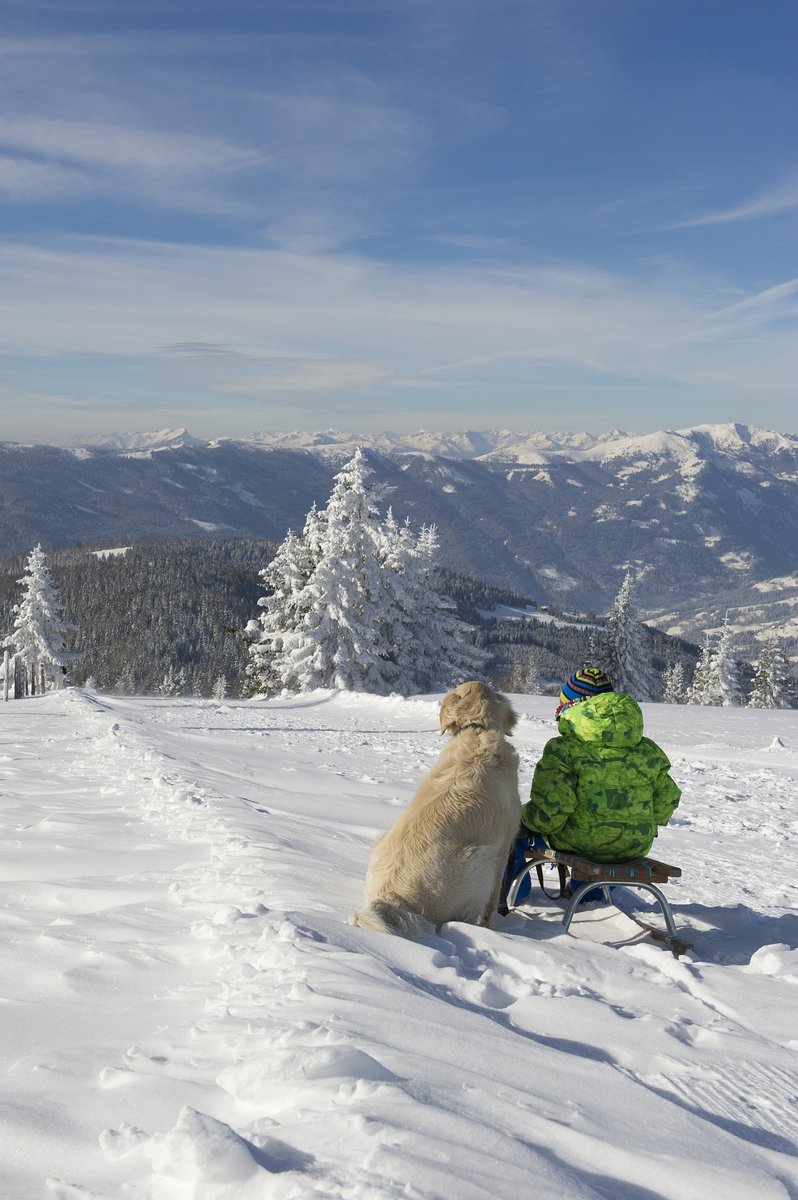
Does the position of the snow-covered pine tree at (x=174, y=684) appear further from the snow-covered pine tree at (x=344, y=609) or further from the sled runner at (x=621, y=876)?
the sled runner at (x=621, y=876)

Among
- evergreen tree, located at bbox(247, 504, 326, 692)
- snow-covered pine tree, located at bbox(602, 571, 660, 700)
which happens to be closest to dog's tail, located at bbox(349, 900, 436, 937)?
evergreen tree, located at bbox(247, 504, 326, 692)

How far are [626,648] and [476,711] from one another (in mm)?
40825

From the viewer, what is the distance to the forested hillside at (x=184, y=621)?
131 metres

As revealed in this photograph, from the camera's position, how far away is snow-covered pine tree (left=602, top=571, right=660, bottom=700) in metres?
43.4

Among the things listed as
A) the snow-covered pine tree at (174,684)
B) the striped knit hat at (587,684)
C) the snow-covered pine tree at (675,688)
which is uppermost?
the striped knit hat at (587,684)

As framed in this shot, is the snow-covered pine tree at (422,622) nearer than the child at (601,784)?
No

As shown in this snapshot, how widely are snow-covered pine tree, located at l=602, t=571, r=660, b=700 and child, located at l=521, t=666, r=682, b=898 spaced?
39.4m

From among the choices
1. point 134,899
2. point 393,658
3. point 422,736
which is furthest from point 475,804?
point 393,658

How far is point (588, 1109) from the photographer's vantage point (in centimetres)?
235

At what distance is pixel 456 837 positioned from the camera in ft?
14.2

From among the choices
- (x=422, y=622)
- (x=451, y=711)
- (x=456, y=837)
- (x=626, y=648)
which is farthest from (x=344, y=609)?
(x=456, y=837)

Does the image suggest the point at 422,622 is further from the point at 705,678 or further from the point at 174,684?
the point at 174,684

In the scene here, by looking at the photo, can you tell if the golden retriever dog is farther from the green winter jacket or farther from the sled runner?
the sled runner

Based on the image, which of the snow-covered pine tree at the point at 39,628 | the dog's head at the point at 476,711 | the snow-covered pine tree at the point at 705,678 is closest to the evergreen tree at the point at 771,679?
the snow-covered pine tree at the point at 705,678
